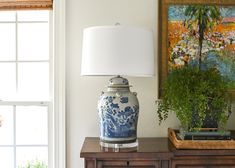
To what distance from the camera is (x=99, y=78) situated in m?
2.29

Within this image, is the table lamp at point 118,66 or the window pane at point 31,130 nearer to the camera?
the table lamp at point 118,66

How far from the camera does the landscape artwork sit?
2260 mm

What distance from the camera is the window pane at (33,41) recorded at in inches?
93.8

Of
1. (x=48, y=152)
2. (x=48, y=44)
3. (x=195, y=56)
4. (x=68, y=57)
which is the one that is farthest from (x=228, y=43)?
(x=48, y=152)

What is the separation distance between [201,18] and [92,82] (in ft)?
2.89

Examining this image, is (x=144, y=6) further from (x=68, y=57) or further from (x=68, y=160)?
(x=68, y=160)

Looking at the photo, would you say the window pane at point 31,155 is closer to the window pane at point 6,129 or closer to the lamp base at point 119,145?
the window pane at point 6,129

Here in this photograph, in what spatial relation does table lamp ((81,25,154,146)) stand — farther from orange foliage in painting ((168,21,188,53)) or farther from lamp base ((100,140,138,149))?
orange foliage in painting ((168,21,188,53))

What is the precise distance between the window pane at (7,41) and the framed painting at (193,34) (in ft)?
3.51

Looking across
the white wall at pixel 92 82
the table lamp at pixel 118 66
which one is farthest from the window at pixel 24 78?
the table lamp at pixel 118 66

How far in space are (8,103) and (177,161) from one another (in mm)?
1267

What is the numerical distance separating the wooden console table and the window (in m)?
0.68

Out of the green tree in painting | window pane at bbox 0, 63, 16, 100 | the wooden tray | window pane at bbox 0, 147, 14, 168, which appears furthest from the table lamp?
window pane at bbox 0, 147, 14, 168

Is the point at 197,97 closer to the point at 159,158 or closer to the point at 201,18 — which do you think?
the point at 159,158
